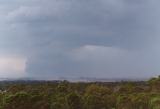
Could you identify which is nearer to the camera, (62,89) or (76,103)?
(76,103)

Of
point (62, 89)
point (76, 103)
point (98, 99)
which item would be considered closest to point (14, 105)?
point (76, 103)

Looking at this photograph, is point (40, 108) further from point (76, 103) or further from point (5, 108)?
point (76, 103)

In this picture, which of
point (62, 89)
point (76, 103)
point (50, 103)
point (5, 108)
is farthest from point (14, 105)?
point (62, 89)

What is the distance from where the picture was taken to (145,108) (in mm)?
56938

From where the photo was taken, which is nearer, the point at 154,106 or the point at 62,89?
the point at 154,106

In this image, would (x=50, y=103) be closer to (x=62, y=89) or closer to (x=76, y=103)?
(x=76, y=103)

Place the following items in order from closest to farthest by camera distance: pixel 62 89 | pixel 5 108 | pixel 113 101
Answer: pixel 5 108, pixel 113 101, pixel 62 89

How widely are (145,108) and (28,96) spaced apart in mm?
16915

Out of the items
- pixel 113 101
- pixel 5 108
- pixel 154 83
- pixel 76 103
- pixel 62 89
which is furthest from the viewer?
pixel 62 89

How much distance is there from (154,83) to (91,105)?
17.9 metres

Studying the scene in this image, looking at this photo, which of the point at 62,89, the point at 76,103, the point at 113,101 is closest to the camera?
the point at 76,103

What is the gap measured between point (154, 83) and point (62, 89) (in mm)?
19247

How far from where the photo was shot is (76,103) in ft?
210

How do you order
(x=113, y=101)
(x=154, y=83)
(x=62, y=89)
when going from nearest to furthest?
(x=113, y=101) < (x=154, y=83) < (x=62, y=89)
